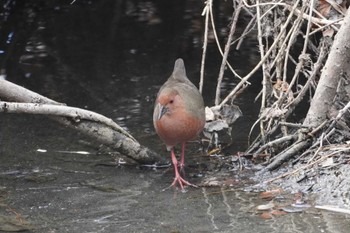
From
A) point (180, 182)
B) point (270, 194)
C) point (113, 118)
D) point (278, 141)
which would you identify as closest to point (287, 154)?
point (278, 141)

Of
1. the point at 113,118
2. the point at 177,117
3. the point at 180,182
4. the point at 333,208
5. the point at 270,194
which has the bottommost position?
the point at 113,118

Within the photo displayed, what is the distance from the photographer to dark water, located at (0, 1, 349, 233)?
488 cm

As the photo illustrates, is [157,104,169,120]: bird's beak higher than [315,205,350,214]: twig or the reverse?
higher

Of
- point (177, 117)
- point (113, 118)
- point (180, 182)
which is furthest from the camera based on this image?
point (113, 118)

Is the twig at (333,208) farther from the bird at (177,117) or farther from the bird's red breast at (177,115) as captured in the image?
the bird's red breast at (177,115)

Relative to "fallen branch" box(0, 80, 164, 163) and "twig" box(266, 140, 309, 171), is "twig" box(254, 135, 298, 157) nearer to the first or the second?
"twig" box(266, 140, 309, 171)

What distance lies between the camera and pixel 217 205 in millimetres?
5074

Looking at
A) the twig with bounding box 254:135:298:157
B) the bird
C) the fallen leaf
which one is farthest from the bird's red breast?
the fallen leaf

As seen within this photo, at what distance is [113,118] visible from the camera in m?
7.19

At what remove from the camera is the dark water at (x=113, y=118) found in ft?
16.0

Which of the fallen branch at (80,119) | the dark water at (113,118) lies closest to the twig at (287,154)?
the dark water at (113,118)

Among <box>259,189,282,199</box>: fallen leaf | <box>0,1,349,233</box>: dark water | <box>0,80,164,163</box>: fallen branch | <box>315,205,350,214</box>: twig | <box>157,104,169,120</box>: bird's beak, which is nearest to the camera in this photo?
<box>315,205,350,214</box>: twig

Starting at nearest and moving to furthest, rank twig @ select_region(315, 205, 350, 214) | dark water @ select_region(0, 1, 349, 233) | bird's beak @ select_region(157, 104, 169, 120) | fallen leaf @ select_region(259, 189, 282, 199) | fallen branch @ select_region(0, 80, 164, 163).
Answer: twig @ select_region(315, 205, 350, 214)
dark water @ select_region(0, 1, 349, 233)
fallen leaf @ select_region(259, 189, 282, 199)
fallen branch @ select_region(0, 80, 164, 163)
bird's beak @ select_region(157, 104, 169, 120)

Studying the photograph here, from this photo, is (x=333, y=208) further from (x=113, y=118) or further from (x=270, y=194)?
(x=113, y=118)
